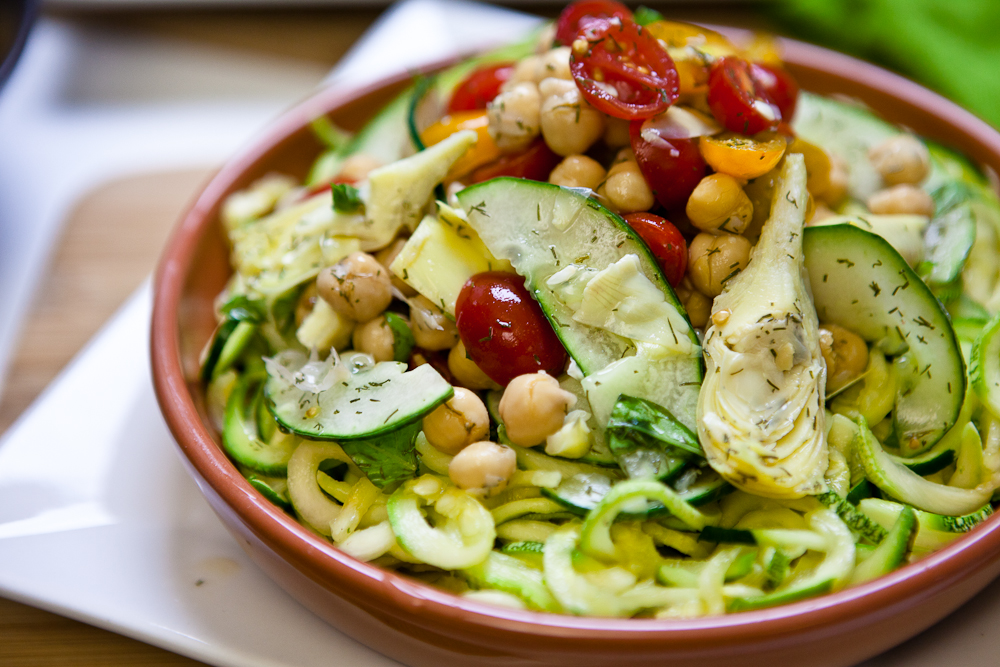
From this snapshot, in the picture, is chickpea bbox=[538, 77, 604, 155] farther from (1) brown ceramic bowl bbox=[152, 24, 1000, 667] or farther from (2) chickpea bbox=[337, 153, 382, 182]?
(1) brown ceramic bowl bbox=[152, 24, 1000, 667]

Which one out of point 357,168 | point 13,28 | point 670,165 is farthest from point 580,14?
point 13,28

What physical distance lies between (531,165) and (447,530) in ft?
2.94

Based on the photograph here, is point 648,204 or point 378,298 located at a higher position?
point 648,204

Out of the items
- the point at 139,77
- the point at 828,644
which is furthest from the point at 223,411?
the point at 139,77

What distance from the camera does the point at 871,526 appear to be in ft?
5.28

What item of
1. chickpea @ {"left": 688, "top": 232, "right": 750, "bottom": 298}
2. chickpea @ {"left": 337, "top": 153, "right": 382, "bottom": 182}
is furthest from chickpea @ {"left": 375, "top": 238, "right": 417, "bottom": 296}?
chickpea @ {"left": 688, "top": 232, "right": 750, "bottom": 298}

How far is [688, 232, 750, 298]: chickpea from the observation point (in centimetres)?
179

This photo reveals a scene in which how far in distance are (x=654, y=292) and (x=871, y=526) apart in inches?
24.6

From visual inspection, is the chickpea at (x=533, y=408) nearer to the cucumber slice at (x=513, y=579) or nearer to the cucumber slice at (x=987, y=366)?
the cucumber slice at (x=513, y=579)

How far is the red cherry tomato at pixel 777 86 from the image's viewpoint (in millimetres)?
2117

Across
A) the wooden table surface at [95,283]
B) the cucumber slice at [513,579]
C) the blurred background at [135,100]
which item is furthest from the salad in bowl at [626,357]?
the blurred background at [135,100]

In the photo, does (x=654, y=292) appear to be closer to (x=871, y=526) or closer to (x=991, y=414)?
(x=871, y=526)

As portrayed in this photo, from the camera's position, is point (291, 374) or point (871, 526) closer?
point (871, 526)

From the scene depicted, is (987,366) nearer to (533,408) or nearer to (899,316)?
(899,316)
